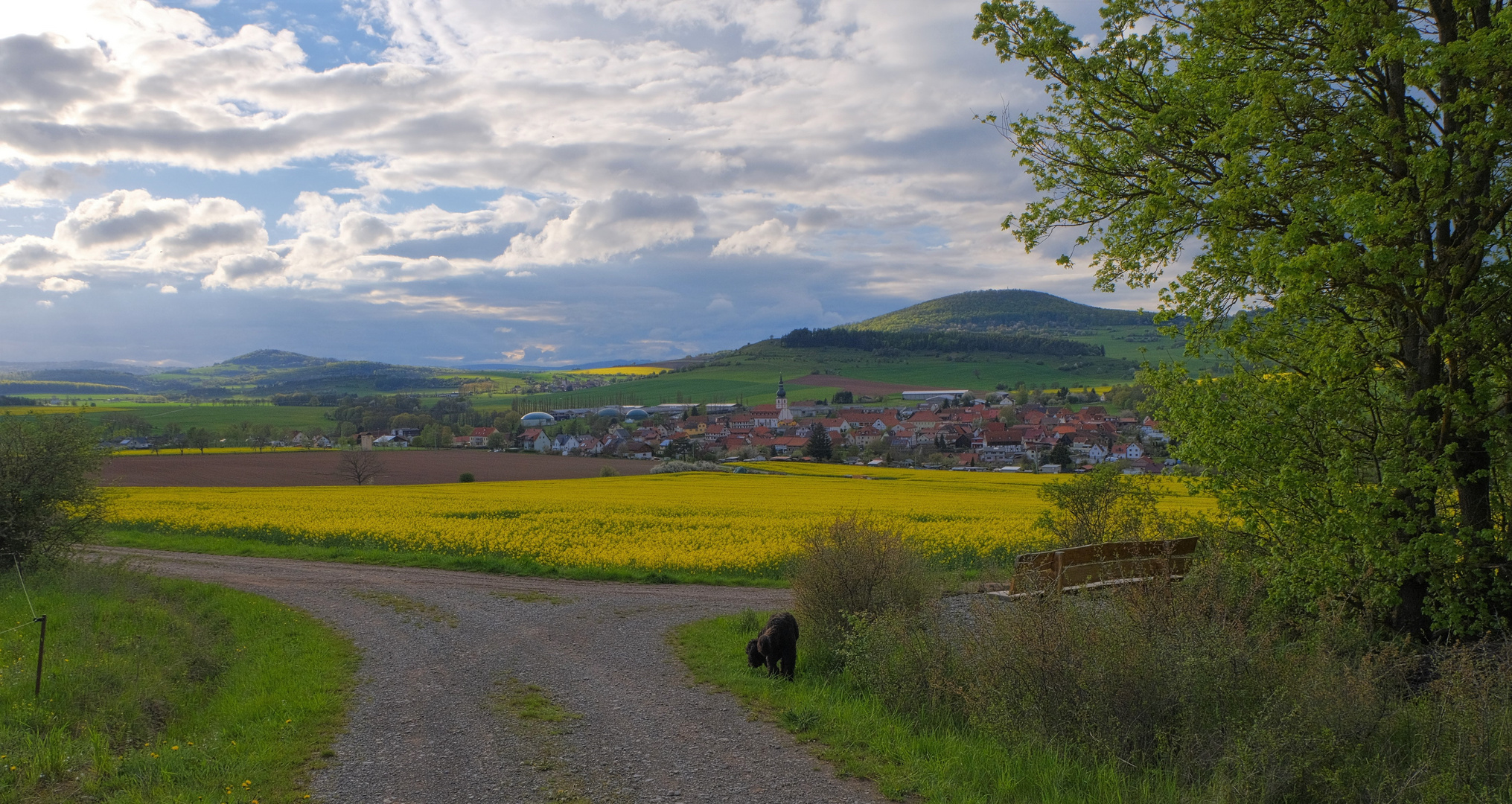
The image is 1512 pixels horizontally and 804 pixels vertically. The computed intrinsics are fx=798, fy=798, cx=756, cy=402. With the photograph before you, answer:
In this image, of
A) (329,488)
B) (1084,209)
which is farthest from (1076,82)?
(329,488)

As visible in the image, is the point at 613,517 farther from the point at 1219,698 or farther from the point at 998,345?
the point at 998,345

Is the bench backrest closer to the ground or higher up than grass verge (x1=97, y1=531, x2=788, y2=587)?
higher up

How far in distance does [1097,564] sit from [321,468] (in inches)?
2474

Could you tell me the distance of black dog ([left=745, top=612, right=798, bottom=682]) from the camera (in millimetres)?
10258

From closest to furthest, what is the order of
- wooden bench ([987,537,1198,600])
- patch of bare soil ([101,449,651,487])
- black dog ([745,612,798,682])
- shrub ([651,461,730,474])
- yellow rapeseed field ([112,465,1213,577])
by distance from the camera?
1. black dog ([745,612,798,682])
2. wooden bench ([987,537,1198,600])
3. yellow rapeseed field ([112,465,1213,577])
4. patch of bare soil ([101,449,651,487])
5. shrub ([651,461,730,474])

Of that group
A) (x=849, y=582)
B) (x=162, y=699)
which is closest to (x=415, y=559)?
(x=162, y=699)

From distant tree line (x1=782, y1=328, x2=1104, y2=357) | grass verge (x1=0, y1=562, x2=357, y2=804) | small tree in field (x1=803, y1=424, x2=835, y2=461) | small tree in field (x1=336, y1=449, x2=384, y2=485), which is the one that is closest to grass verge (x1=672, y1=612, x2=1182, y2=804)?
grass verge (x1=0, y1=562, x2=357, y2=804)

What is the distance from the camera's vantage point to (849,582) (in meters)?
11.2

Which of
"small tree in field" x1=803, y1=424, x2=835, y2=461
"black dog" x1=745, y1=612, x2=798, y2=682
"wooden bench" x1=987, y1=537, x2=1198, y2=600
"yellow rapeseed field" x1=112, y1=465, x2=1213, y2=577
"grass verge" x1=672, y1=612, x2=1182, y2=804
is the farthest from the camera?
"small tree in field" x1=803, y1=424, x2=835, y2=461

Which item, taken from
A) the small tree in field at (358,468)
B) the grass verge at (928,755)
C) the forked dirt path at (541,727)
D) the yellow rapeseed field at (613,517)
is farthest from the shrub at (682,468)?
the grass verge at (928,755)

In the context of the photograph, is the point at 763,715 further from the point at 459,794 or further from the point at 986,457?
the point at 986,457

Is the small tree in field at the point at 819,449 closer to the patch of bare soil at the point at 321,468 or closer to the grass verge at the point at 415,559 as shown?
the patch of bare soil at the point at 321,468

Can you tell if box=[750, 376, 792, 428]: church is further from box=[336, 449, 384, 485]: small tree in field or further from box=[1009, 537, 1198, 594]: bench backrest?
box=[1009, 537, 1198, 594]: bench backrest

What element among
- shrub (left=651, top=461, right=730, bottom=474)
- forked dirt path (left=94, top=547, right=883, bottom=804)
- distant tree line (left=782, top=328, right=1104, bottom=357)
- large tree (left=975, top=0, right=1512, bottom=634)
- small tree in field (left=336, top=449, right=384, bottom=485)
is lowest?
shrub (left=651, top=461, right=730, bottom=474)
